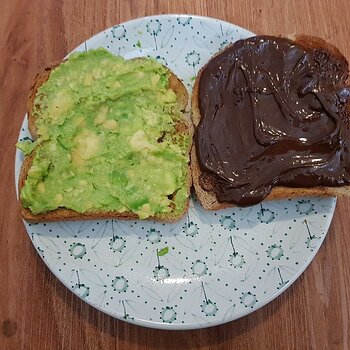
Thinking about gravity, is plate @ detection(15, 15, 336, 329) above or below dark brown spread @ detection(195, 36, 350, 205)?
below

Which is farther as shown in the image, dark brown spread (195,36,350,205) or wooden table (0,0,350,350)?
wooden table (0,0,350,350)

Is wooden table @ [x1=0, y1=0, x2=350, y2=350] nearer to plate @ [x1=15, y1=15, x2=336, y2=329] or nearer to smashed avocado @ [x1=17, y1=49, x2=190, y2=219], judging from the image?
plate @ [x1=15, y1=15, x2=336, y2=329]

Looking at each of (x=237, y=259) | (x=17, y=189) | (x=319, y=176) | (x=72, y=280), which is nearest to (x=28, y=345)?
(x=72, y=280)

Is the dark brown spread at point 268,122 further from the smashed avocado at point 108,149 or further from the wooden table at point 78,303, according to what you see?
the wooden table at point 78,303

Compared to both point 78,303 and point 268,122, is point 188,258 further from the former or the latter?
point 268,122

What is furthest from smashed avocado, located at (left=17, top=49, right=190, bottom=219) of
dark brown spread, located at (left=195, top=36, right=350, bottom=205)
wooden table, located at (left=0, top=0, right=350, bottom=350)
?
wooden table, located at (left=0, top=0, right=350, bottom=350)

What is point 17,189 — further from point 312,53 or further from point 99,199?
point 312,53

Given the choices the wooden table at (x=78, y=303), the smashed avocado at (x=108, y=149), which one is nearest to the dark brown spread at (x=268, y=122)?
the smashed avocado at (x=108, y=149)
